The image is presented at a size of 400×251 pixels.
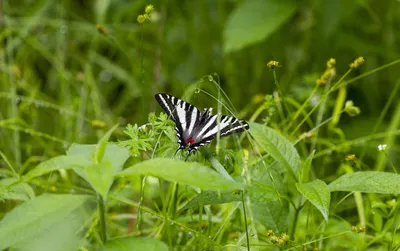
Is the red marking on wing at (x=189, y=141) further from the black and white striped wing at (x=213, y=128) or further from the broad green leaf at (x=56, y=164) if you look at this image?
the broad green leaf at (x=56, y=164)

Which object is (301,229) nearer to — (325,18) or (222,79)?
(325,18)

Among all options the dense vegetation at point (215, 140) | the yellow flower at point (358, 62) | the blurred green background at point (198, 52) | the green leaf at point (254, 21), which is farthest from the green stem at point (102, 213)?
the green leaf at point (254, 21)

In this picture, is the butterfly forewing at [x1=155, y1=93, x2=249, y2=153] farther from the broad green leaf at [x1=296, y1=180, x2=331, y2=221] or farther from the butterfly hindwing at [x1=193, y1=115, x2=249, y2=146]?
the broad green leaf at [x1=296, y1=180, x2=331, y2=221]

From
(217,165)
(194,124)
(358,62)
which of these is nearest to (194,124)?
(194,124)

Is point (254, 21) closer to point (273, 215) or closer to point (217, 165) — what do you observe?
point (273, 215)

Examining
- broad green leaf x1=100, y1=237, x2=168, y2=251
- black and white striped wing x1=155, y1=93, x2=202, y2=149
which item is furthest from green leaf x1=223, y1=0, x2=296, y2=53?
broad green leaf x1=100, y1=237, x2=168, y2=251

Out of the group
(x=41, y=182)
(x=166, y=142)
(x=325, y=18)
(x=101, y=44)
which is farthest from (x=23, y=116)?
(x=166, y=142)

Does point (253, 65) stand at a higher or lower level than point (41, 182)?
higher
